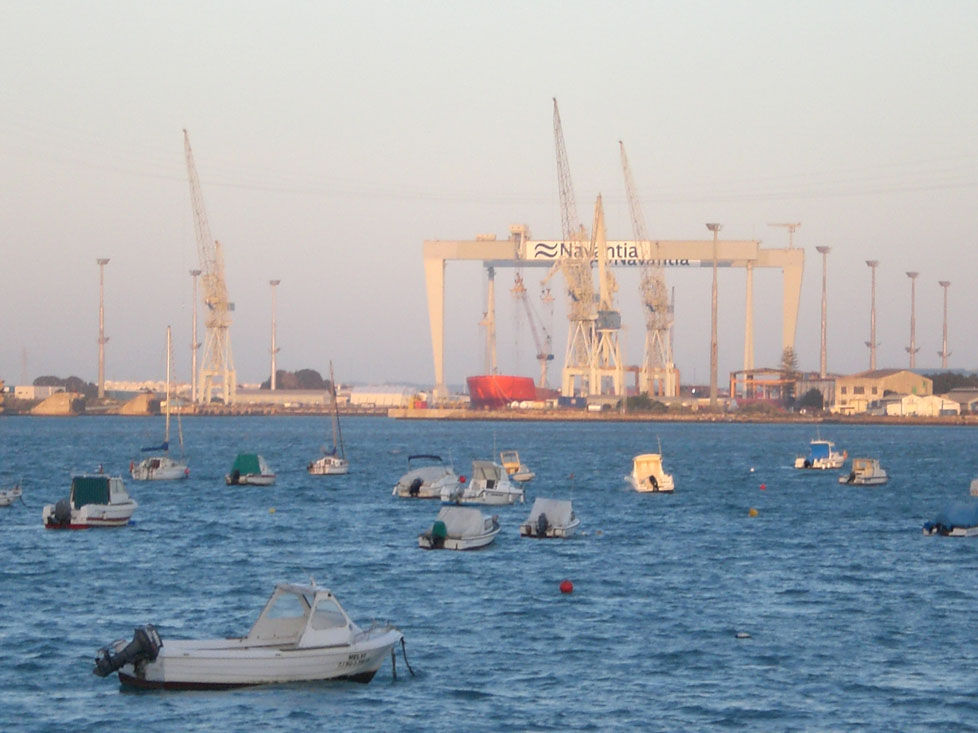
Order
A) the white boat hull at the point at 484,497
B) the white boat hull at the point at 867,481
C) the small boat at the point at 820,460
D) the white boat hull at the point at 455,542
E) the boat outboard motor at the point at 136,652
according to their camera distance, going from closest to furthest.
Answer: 1. the boat outboard motor at the point at 136,652
2. the white boat hull at the point at 455,542
3. the white boat hull at the point at 484,497
4. the white boat hull at the point at 867,481
5. the small boat at the point at 820,460

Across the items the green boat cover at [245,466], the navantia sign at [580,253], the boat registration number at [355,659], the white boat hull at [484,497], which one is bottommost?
the boat registration number at [355,659]

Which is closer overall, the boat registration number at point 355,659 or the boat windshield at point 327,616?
the boat windshield at point 327,616

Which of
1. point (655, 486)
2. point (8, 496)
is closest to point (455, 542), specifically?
point (8, 496)

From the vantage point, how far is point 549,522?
166 feet

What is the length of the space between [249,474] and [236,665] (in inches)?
2058

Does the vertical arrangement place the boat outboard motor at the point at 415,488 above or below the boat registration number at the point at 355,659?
above

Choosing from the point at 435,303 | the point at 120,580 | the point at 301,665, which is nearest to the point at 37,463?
the point at 120,580

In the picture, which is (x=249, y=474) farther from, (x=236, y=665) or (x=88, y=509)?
(x=236, y=665)

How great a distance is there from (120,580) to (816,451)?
6372 centimetres

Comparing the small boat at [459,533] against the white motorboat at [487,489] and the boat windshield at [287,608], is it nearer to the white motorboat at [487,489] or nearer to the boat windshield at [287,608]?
the white motorboat at [487,489]

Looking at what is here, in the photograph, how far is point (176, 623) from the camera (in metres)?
33.1

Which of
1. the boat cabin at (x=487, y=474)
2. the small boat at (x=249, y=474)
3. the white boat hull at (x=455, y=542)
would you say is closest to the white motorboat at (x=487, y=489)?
Result: the boat cabin at (x=487, y=474)

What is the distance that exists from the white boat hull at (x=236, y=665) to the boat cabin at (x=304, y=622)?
0.14 meters

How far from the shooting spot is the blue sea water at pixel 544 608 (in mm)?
25781
